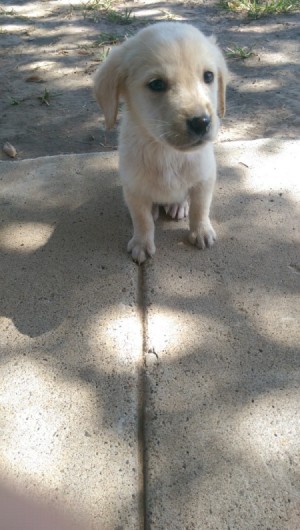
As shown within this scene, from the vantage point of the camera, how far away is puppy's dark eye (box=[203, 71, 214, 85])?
2.22 m

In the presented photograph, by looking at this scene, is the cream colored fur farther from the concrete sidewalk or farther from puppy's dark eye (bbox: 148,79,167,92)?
the concrete sidewalk

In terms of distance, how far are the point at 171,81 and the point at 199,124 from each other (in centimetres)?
24

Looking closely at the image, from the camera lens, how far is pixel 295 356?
6.82ft

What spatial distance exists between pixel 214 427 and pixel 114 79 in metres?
1.62

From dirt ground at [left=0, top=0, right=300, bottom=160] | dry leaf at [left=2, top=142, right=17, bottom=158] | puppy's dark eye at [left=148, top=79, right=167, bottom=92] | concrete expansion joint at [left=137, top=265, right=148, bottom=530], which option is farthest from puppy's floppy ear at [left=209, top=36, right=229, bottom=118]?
dry leaf at [left=2, top=142, right=17, bottom=158]

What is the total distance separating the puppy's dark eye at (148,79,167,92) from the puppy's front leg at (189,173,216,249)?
58 centimetres

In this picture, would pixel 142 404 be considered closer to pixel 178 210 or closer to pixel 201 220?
pixel 201 220

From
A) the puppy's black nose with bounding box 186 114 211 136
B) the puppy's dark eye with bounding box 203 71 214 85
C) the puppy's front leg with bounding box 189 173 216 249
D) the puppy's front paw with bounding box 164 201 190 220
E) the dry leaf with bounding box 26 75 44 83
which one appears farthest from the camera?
the dry leaf with bounding box 26 75 44 83

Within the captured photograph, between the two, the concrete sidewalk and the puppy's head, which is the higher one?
the puppy's head

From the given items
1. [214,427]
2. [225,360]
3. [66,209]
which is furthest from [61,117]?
[214,427]

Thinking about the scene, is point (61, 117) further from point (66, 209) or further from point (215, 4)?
point (215, 4)

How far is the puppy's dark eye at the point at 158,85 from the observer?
84.4 inches

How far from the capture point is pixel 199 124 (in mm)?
2059

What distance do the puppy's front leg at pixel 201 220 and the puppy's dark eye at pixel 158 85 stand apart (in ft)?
1.91
